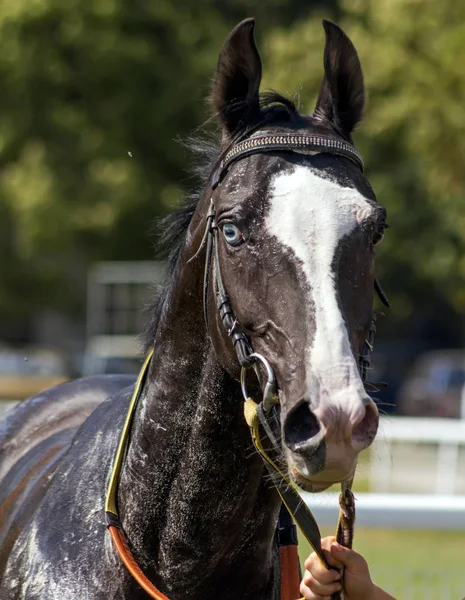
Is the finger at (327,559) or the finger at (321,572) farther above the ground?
the finger at (327,559)

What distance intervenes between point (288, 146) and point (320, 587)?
123 centimetres

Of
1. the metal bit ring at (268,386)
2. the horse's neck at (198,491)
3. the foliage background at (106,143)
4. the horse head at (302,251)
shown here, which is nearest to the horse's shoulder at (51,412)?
the horse's neck at (198,491)

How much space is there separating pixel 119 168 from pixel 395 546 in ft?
42.7

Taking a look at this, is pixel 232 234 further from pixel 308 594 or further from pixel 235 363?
pixel 308 594

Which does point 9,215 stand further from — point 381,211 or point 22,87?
point 381,211

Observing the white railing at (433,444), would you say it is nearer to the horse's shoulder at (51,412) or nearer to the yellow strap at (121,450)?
the horse's shoulder at (51,412)

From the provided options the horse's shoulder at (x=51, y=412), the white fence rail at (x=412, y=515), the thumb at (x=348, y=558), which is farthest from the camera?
the white fence rail at (x=412, y=515)

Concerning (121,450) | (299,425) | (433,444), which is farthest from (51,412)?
(433,444)

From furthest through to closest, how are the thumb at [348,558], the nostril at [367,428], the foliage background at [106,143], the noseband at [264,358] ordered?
the foliage background at [106,143] → the thumb at [348,558] → the noseband at [264,358] → the nostril at [367,428]

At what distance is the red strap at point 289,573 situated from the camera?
3285 mm

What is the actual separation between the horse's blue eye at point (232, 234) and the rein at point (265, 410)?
0.29 feet

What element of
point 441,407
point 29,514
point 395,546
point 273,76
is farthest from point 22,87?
point 29,514

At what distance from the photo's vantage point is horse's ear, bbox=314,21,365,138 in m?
3.17

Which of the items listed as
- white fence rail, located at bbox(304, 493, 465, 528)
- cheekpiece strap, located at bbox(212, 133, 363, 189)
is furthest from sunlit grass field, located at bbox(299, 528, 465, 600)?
cheekpiece strap, located at bbox(212, 133, 363, 189)
